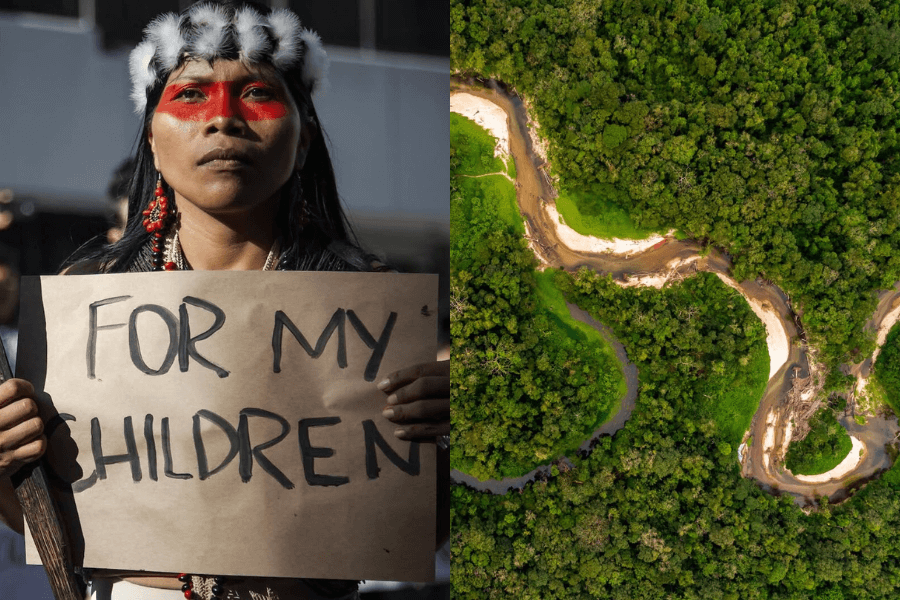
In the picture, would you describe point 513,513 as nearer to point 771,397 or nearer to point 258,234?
point 771,397

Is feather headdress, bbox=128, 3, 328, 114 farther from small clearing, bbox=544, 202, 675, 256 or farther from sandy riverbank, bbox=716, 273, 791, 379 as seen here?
sandy riverbank, bbox=716, 273, 791, 379

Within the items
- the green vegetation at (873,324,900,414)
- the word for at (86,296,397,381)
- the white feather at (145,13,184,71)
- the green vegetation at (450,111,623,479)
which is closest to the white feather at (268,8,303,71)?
the white feather at (145,13,184,71)

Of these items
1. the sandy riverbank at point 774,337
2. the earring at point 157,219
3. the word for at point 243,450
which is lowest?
the sandy riverbank at point 774,337

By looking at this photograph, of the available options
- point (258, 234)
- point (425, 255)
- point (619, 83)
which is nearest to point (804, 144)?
point (619, 83)

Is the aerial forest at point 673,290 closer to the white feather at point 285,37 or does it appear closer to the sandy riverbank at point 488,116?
the sandy riverbank at point 488,116

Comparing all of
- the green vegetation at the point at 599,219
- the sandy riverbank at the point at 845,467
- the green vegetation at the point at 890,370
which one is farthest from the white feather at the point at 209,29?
the green vegetation at the point at 890,370

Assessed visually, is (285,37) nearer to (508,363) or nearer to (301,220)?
(301,220)
